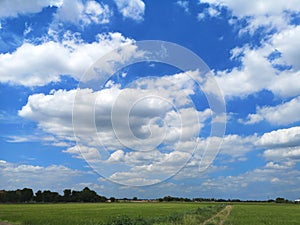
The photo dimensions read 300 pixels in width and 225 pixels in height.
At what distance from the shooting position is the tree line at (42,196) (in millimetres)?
147200

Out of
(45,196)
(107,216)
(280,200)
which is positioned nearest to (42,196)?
(45,196)

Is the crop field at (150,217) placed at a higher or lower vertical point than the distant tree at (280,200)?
lower

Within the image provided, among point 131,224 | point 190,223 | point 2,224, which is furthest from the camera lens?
point 2,224

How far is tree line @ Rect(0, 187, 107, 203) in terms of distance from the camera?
147200 millimetres

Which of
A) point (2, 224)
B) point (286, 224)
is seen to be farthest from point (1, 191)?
point (286, 224)

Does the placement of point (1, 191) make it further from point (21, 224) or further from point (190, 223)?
point (190, 223)

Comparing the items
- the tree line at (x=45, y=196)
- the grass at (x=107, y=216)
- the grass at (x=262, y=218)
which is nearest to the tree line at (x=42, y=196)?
the tree line at (x=45, y=196)

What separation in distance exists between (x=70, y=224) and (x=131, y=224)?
12.7m

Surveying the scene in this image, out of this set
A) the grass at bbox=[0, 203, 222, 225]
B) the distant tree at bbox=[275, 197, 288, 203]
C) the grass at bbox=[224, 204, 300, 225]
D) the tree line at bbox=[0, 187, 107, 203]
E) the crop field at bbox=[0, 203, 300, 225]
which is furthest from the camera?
the distant tree at bbox=[275, 197, 288, 203]

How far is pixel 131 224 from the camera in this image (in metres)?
22.3

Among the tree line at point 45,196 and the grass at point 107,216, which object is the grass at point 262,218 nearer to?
the grass at point 107,216

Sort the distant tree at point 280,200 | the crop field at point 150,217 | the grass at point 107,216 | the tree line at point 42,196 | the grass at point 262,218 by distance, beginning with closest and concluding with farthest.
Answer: the grass at point 107,216 → the crop field at point 150,217 → the grass at point 262,218 → the tree line at point 42,196 → the distant tree at point 280,200

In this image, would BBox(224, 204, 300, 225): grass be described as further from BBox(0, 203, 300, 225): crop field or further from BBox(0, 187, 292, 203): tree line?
BBox(0, 187, 292, 203): tree line

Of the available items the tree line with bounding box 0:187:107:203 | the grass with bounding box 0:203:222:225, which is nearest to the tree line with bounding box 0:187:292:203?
A: the tree line with bounding box 0:187:107:203
